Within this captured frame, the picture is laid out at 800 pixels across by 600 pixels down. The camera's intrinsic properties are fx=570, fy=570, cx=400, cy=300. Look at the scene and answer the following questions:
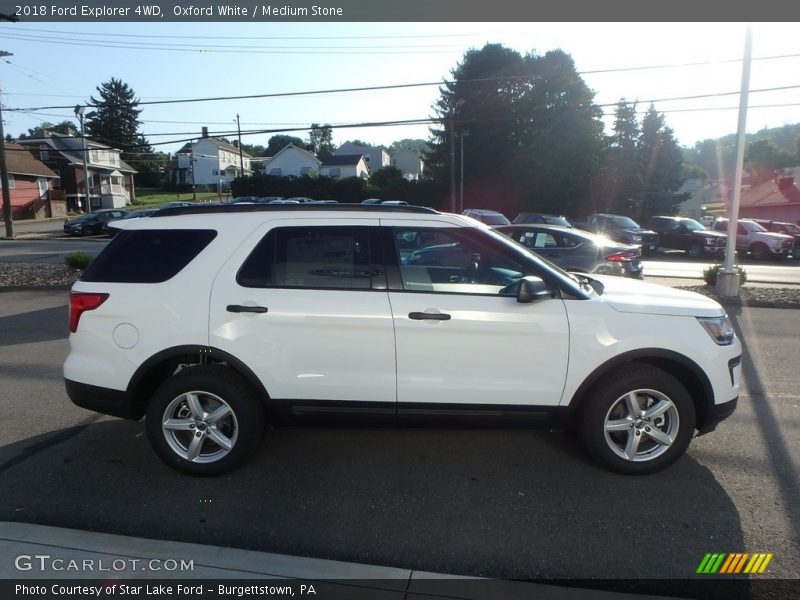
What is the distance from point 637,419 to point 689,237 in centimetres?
2555

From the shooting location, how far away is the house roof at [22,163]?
45150 mm

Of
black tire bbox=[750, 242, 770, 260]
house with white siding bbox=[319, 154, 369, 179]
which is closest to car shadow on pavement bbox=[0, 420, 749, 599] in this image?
black tire bbox=[750, 242, 770, 260]

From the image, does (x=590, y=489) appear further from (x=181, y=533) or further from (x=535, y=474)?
(x=181, y=533)

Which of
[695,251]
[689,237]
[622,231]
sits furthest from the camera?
[689,237]

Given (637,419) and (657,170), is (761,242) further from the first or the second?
(637,419)

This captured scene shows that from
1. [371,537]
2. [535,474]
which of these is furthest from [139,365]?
[535,474]

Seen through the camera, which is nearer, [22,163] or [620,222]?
[620,222]

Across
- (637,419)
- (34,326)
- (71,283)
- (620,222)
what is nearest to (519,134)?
(620,222)

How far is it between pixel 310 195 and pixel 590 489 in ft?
161

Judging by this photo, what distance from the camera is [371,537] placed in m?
3.28

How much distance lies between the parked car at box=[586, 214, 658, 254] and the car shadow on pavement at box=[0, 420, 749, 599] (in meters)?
20.6

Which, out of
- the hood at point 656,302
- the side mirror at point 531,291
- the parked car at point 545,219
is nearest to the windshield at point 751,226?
the parked car at point 545,219

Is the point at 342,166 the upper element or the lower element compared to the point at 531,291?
upper

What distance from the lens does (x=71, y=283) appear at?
42.6 feet
